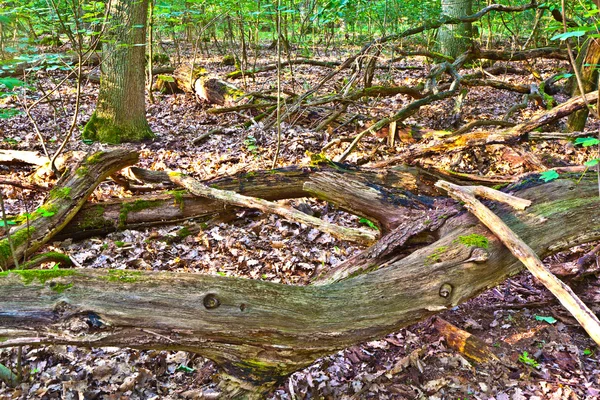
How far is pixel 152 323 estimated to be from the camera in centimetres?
222

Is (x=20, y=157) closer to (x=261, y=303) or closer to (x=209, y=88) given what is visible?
(x=209, y=88)

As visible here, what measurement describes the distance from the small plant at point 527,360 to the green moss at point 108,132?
21.5 ft

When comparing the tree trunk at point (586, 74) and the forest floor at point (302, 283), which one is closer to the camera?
the forest floor at point (302, 283)

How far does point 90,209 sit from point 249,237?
1723 mm

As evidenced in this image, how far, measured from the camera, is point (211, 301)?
7.58 ft

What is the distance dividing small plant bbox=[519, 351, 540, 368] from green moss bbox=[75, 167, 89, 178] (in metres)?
4.35

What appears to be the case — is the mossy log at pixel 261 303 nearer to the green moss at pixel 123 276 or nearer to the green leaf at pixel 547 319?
the green moss at pixel 123 276

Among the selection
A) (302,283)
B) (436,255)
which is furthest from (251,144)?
(436,255)

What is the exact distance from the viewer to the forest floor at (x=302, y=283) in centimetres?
293

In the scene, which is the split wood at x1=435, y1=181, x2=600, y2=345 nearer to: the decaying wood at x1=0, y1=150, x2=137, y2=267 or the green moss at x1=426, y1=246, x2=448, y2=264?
the green moss at x1=426, y1=246, x2=448, y2=264

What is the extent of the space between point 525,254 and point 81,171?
4.12m

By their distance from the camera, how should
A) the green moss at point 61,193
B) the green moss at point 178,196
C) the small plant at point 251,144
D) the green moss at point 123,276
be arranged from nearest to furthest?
the green moss at point 123,276 < the green moss at point 61,193 < the green moss at point 178,196 < the small plant at point 251,144

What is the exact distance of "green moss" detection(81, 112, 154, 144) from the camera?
23.9 ft

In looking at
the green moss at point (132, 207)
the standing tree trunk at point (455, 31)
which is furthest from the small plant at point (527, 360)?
the standing tree trunk at point (455, 31)
